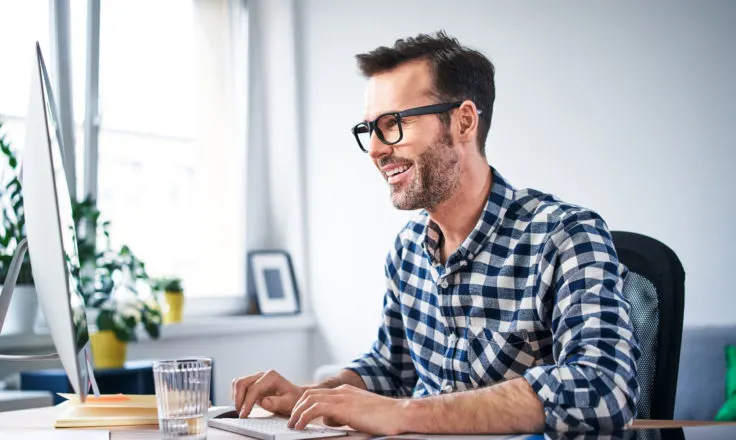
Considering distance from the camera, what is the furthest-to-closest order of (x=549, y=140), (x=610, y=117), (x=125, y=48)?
(x=125, y=48)
(x=549, y=140)
(x=610, y=117)

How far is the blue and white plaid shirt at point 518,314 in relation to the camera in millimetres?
1206

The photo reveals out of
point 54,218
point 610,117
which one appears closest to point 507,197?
point 54,218

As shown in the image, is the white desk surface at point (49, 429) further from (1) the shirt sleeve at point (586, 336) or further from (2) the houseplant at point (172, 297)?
(2) the houseplant at point (172, 297)

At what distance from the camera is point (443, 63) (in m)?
1.69

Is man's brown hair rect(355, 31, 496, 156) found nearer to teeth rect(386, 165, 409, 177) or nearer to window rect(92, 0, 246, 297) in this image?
teeth rect(386, 165, 409, 177)

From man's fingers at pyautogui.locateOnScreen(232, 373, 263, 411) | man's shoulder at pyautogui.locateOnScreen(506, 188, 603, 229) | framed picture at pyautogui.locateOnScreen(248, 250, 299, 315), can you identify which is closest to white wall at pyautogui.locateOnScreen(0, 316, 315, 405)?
framed picture at pyautogui.locateOnScreen(248, 250, 299, 315)

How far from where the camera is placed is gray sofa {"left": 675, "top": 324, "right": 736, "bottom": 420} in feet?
8.86

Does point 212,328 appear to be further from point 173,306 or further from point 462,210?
point 462,210

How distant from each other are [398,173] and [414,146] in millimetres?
73

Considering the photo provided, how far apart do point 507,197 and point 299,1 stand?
3230 millimetres

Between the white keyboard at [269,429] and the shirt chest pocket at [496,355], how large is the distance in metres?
0.40

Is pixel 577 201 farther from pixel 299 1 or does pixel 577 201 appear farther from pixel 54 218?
pixel 54 218

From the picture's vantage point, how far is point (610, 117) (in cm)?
328

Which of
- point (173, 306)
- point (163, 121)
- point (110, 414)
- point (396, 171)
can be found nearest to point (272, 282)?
point (173, 306)
